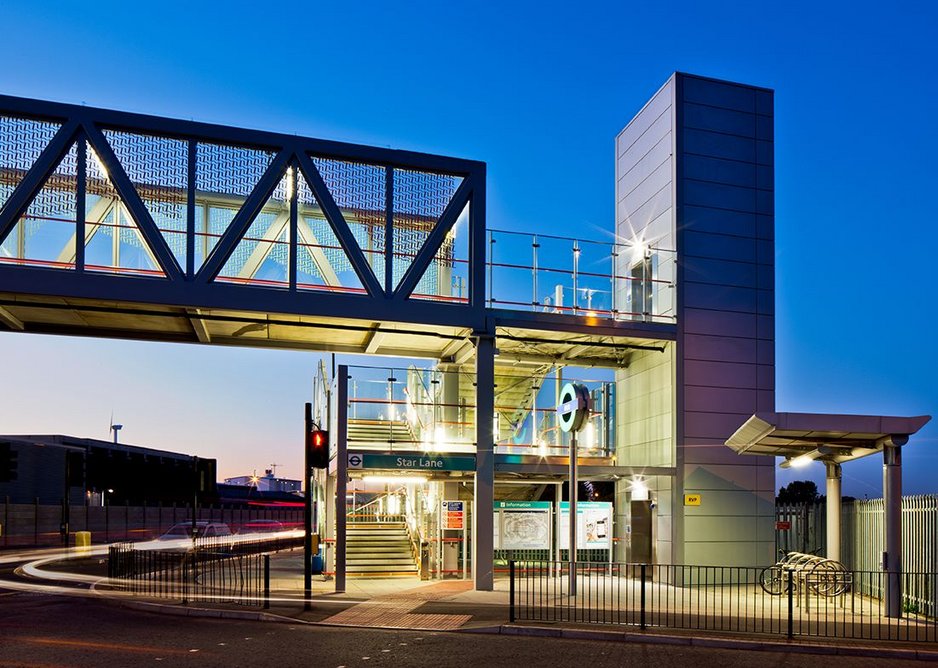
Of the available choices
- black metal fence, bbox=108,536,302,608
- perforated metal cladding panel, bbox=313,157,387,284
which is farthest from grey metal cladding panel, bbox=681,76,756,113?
black metal fence, bbox=108,536,302,608

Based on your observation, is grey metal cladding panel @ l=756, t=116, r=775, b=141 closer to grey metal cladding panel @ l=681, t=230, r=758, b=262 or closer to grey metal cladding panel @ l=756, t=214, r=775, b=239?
grey metal cladding panel @ l=756, t=214, r=775, b=239

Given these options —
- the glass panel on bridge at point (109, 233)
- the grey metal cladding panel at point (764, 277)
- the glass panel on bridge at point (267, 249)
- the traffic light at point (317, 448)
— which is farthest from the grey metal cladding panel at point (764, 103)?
the glass panel on bridge at point (109, 233)

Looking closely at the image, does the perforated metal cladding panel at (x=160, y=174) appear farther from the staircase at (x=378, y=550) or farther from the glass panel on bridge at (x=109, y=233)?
the staircase at (x=378, y=550)

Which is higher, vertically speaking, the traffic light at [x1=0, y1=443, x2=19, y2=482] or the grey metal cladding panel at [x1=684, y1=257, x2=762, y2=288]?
the grey metal cladding panel at [x1=684, y1=257, x2=762, y2=288]

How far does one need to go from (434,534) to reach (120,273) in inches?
421

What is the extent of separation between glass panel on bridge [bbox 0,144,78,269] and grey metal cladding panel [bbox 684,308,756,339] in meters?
16.2

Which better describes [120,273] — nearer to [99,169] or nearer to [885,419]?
[99,169]

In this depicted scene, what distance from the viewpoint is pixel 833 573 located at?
18.6 metres

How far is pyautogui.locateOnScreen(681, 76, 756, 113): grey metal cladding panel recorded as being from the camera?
26.7m

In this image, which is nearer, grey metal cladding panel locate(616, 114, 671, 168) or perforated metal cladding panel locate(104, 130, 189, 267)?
perforated metal cladding panel locate(104, 130, 189, 267)

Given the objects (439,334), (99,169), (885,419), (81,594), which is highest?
(99,169)

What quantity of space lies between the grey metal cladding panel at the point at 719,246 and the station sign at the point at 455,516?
9320 mm

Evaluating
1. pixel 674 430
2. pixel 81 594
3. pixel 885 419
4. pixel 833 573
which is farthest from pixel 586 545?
pixel 81 594

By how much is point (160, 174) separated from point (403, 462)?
947 centimetres
